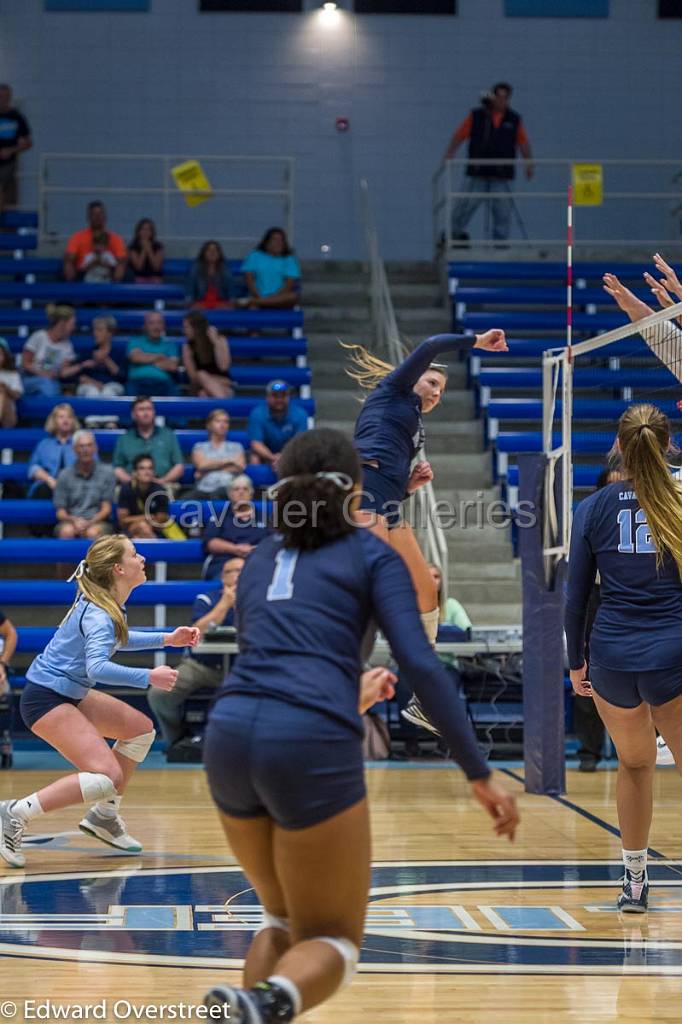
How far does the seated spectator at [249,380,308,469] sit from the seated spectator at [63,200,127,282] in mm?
3497

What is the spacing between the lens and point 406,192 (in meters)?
16.4

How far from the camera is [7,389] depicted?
1218 centimetres

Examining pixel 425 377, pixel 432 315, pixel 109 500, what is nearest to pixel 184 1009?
pixel 425 377

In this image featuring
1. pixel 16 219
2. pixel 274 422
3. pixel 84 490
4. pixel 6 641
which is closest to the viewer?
pixel 6 641

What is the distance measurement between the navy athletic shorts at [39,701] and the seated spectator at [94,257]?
29.8 feet

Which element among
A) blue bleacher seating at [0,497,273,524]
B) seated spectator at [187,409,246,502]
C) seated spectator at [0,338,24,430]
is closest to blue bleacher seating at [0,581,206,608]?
blue bleacher seating at [0,497,273,524]

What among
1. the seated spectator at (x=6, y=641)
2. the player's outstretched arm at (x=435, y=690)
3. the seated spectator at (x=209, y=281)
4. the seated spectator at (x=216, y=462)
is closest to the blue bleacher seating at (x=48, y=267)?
the seated spectator at (x=209, y=281)

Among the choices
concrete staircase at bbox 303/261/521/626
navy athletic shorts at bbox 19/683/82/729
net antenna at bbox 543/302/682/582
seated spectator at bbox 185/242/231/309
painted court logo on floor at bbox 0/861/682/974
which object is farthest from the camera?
seated spectator at bbox 185/242/231/309

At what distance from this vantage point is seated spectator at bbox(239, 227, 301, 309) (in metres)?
14.3

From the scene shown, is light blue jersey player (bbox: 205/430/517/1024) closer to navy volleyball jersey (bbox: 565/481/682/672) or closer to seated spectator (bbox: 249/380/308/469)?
navy volleyball jersey (bbox: 565/481/682/672)

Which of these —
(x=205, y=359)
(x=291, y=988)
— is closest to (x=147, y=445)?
(x=205, y=359)

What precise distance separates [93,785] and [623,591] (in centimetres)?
251

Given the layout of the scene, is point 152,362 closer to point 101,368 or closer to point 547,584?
point 101,368

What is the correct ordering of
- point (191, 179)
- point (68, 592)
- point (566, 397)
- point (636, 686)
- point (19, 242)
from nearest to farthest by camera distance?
point (636, 686) → point (566, 397) → point (68, 592) → point (191, 179) → point (19, 242)
